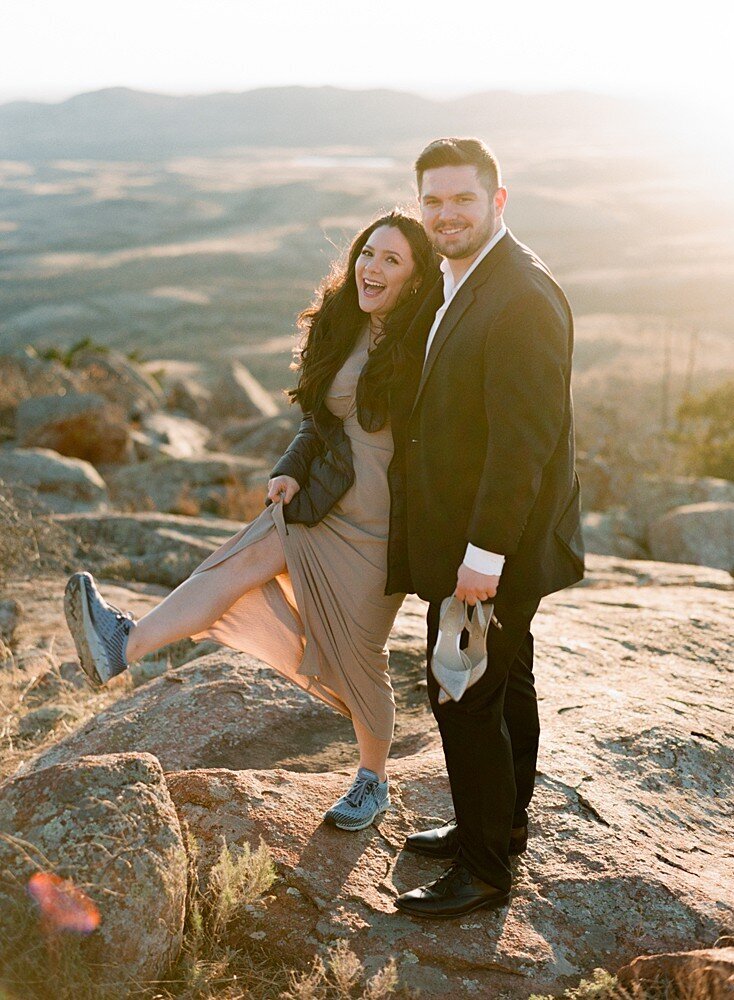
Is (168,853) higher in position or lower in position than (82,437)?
higher

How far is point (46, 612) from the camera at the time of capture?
631cm

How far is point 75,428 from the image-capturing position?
1158 centimetres

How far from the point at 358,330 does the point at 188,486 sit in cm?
762

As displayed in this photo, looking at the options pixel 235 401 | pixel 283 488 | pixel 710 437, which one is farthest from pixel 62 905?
pixel 235 401

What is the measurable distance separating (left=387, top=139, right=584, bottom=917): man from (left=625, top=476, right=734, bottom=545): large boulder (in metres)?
8.42

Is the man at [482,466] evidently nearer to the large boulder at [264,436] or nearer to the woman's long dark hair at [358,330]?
the woman's long dark hair at [358,330]

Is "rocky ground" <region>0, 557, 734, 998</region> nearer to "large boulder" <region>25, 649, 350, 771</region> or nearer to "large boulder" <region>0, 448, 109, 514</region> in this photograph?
"large boulder" <region>25, 649, 350, 771</region>

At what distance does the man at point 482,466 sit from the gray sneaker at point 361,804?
307 millimetres

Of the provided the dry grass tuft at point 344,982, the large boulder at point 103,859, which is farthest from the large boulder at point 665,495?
the large boulder at point 103,859

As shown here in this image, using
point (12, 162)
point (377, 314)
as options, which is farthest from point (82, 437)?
point (12, 162)

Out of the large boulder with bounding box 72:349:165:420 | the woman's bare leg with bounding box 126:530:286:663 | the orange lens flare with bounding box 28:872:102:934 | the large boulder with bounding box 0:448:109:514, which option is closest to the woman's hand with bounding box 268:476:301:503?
the woman's bare leg with bounding box 126:530:286:663

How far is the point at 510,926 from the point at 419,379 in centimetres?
151

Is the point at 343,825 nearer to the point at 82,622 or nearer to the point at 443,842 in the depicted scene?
the point at 443,842

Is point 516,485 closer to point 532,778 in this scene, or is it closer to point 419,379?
point 419,379
